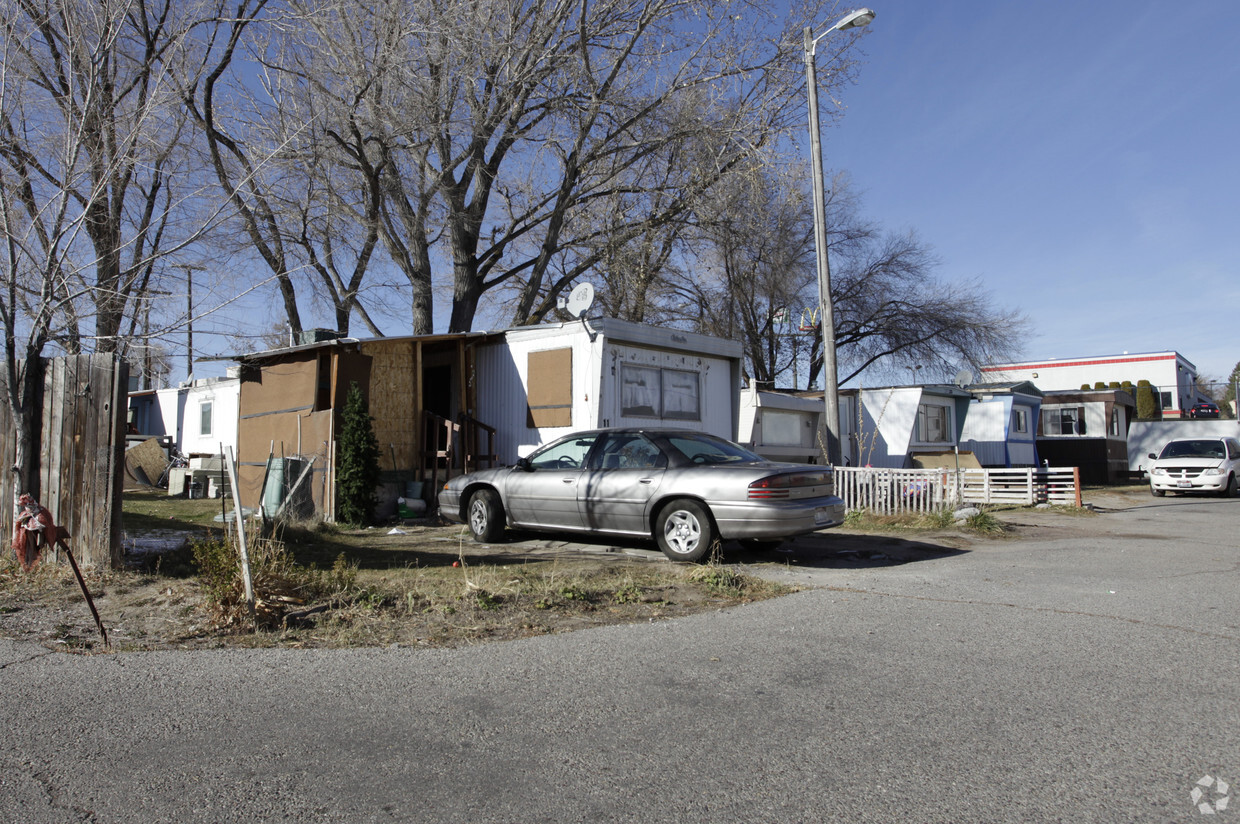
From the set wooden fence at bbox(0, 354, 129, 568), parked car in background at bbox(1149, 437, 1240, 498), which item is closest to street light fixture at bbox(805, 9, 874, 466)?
wooden fence at bbox(0, 354, 129, 568)

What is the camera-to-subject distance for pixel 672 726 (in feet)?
12.4

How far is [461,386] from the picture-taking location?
14.8 meters

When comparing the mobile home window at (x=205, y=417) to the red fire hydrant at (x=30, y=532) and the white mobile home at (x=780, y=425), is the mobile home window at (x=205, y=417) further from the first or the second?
the red fire hydrant at (x=30, y=532)

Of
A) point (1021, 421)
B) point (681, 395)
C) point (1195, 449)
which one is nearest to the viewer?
point (681, 395)

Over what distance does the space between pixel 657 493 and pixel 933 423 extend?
57.2ft

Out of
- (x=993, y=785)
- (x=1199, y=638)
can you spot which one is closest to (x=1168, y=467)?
(x=1199, y=638)

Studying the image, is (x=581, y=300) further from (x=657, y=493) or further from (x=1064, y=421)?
(x=1064, y=421)

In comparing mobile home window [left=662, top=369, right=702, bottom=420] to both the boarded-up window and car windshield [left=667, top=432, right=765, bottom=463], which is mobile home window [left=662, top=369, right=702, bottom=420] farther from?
car windshield [left=667, top=432, right=765, bottom=463]

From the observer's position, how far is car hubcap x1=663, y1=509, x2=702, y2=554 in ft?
27.8

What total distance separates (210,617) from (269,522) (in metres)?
5.24

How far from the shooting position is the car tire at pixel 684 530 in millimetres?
8383

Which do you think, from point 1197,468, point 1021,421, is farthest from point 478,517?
point 1021,421

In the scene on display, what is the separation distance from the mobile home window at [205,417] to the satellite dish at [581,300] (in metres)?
13.4

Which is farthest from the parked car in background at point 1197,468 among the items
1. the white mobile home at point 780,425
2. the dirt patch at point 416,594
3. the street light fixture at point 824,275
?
the dirt patch at point 416,594
